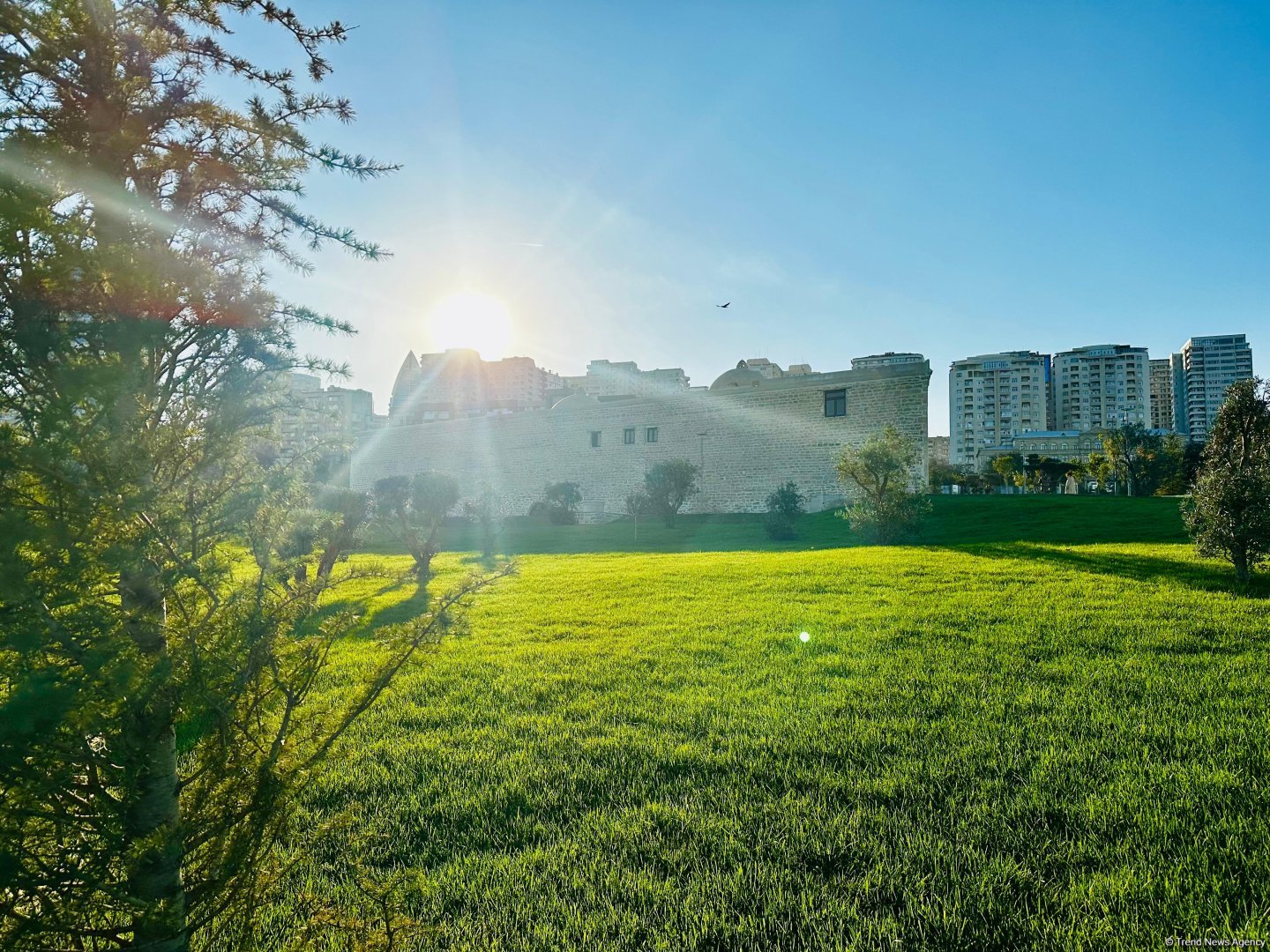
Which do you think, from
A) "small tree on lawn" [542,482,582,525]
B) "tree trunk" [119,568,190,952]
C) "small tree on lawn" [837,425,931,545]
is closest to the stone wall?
"small tree on lawn" [542,482,582,525]

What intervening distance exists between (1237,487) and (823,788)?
1007 cm

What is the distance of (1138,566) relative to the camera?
37.0ft

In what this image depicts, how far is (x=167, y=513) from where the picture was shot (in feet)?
5.16

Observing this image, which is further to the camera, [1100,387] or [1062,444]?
[1100,387]

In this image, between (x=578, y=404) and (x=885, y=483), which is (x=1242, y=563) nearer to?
(x=885, y=483)

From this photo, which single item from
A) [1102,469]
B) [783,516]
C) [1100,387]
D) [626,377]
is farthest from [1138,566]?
[1100,387]

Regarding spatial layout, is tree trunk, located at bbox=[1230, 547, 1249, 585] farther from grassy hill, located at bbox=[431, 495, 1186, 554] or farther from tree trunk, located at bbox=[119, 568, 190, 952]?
tree trunk, located at bbox=[119, 568, 190, 952]

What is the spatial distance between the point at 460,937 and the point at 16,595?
1904 mm

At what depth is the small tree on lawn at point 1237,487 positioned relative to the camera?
9023mm

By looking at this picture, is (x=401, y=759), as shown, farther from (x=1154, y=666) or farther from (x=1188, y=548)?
(x=1188, y=548)

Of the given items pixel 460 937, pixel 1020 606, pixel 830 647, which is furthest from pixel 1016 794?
pixel 1020 606

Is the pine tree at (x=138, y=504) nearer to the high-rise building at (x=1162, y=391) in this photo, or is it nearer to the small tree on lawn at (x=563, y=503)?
the small tree on lawn at (x=563, y=503)

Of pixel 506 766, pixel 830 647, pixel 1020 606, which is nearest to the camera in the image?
pixel 506 766

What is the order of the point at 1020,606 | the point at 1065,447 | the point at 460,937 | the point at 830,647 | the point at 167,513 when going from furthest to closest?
the point at 1065,447, the point at 1020,606, the point at 830,647, the point at 460,937, the point at 167,513
